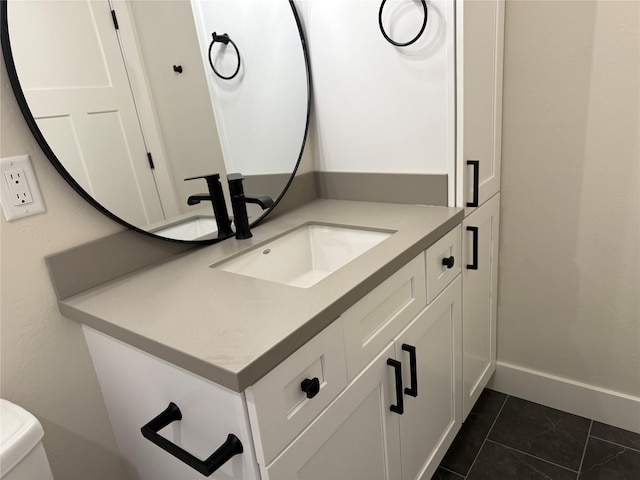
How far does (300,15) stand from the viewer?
1504mm

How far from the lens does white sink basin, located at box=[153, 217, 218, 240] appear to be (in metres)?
1.18

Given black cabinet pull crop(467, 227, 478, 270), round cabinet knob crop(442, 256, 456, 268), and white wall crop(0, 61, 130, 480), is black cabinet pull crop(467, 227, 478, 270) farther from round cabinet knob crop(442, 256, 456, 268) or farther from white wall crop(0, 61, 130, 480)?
white wall crop(0, 61, 130, 480)

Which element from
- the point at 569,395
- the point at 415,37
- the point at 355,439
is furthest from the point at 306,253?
the point at 569,395

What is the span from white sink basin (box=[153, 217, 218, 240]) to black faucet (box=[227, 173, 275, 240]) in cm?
7

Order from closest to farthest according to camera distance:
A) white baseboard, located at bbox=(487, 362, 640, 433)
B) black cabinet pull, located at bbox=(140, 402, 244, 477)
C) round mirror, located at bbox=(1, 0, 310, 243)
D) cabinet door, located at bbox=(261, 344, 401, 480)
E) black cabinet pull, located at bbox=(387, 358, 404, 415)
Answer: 1. black cabinet pull, located at bbox=(140, 402, 244, 477)
2. cabinet door, located at bbox=(261, 344, 401, 480)
3. round mirror, located at bbox=(1, 0, 310, 243)
4. black cabinet pull, located at bbox=(387, 358, 404, 415)
5. white baseboard, located at bbox=(487, 362, 640, 433)

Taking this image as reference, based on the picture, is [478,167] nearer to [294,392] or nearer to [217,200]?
[217,200]

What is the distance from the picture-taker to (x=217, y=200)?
1.26m

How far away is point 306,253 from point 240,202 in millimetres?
291

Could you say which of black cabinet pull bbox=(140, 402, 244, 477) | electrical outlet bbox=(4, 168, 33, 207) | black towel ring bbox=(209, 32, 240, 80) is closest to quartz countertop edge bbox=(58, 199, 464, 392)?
black cabinet pull bbox=(140, 402, 244, 477)

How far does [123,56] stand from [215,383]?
0.80 m

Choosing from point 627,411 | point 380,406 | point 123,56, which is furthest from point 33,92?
point 627,411

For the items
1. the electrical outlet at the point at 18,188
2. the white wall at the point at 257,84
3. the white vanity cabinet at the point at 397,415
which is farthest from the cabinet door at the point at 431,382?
the electrical outlet at the point at 18,188

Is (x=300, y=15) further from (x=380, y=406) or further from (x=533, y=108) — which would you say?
(x=380, y=406)

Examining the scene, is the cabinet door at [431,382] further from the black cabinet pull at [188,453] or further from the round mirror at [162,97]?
the round mirror at [162,97]
